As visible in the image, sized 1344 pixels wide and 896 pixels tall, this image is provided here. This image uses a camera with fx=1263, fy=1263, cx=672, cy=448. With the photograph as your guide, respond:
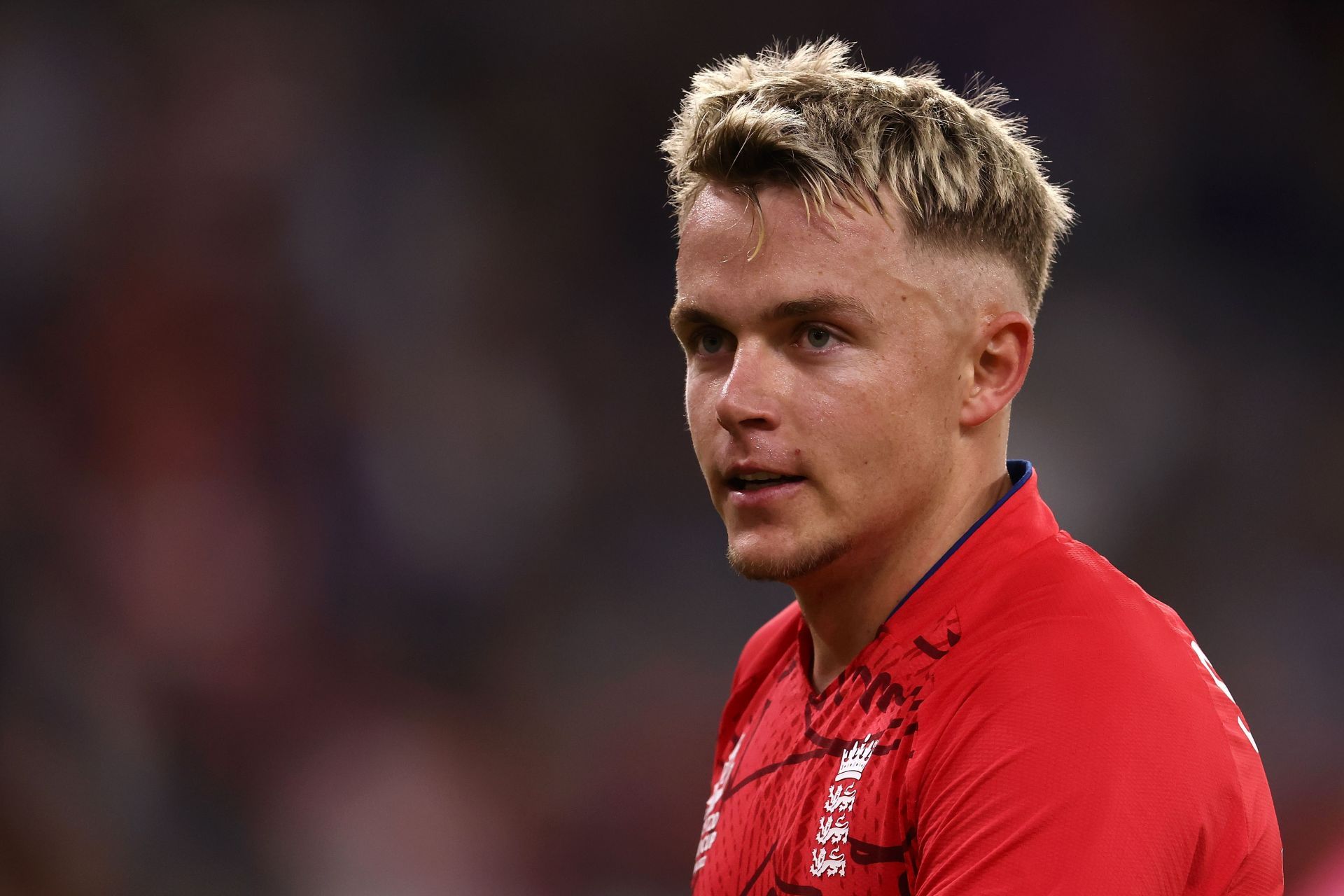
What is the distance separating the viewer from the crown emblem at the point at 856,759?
5.50 ft

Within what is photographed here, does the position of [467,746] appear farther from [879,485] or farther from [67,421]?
[879,485]

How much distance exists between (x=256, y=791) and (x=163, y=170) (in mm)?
2474

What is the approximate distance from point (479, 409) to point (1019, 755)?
3951mm

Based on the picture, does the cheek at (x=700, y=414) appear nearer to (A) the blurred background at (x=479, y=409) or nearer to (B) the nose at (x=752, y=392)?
(B) the nose at (x=752, y=392)

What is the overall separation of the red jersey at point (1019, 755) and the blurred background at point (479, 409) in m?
3.09

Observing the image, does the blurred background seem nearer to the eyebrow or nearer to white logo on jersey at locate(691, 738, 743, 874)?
white logo on jersey at locate(691, 738, 743, 874)

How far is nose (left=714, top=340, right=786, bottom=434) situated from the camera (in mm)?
1784

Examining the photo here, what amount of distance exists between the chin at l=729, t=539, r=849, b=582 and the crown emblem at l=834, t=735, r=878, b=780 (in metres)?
0.26

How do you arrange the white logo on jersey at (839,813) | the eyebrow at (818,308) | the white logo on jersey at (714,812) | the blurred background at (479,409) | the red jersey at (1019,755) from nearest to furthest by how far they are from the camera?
the red jersey at (1019,755) → the white logo on jersey at (839,813) → the eyebrow at (818,308) → the white logo on jersey at (714,812) → the blurred background at (479,409)

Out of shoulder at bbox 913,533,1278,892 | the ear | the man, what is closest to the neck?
the man

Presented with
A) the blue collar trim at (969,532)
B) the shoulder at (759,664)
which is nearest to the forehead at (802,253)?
the blue collar trim at (969,532)

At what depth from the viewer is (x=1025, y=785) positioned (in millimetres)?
1423

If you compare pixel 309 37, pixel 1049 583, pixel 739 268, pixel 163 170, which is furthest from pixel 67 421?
pixel 1049 583

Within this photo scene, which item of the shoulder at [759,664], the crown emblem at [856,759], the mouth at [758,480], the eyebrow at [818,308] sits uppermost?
the eyebrow at [818,308]
